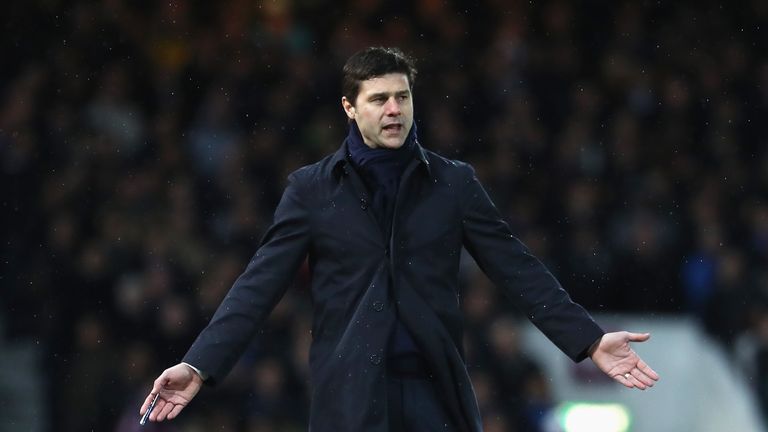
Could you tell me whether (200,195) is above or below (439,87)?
below

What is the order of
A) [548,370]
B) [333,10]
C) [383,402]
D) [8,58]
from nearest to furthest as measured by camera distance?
[383,402]
[548,370]
[8,58]
[333,10]

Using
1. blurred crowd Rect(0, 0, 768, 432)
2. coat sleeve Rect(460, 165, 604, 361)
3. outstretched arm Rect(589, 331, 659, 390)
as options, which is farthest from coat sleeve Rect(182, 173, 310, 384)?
blurred crowd Rect(0, 0, 768, 432)

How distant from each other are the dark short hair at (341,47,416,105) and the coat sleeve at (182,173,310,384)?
0.35 meters

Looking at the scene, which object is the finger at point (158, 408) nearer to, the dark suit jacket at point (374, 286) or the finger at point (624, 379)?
the dark suit jacket at point (374, 286)

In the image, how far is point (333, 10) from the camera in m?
12.8

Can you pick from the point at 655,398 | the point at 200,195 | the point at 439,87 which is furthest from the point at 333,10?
the point at 655,398

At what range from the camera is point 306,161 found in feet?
37.2

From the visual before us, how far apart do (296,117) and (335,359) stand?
6906mm

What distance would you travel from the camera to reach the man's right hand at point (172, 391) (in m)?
4.77

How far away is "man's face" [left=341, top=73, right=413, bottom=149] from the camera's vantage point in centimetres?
497

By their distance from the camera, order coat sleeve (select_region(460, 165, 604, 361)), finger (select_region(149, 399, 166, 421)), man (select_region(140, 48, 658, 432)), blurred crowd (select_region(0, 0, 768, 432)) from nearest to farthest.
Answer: finger (select_region(149, 399, 166, 421)), man (select_region(140, 48, 658, 432)), coat sleeve (select_region(460, 165, 604, 361)), blurred crowd (select_region(0, 0, 768, 432))

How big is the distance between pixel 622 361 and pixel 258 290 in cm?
117

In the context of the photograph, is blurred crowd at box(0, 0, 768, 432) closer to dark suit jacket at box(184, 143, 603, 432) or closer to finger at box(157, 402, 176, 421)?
dark suit jacket at box(184, 143, 603, 432)

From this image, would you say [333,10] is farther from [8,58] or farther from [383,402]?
[383,402]
